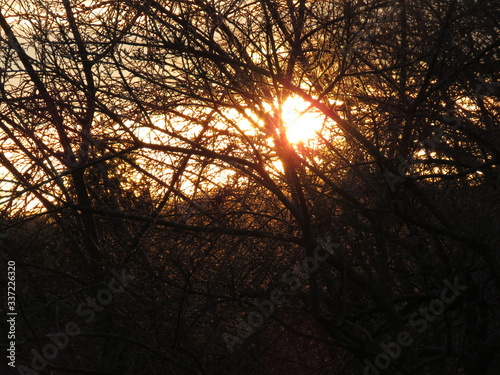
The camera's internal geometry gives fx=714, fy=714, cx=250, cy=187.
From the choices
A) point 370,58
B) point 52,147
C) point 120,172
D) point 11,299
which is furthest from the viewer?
point 120,172

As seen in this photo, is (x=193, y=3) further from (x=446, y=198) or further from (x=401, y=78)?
(x=446, y=198)

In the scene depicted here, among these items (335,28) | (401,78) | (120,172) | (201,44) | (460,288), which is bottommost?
(460,288)

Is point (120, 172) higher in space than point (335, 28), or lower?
higher

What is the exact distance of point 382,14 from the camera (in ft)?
20.6

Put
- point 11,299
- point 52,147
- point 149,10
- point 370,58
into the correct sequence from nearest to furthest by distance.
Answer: point 149,10 < point 370,58 < point 11,299 < point 52,147

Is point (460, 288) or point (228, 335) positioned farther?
point (228, 335)

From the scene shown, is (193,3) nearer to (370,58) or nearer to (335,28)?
(335,28)

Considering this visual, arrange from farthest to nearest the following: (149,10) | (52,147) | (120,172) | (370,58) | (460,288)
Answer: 1. (120,172)
2. (52,147)
3. (370,58)
4. (149,10)
5. (460,288)

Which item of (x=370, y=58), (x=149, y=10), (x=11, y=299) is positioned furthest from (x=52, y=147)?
(x=370, y=58)

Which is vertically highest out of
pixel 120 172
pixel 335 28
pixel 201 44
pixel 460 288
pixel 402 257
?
pixel 120 172

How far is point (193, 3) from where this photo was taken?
587 centimetres

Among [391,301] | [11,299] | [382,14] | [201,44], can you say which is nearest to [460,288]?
[391,301]

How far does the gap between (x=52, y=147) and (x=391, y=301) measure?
13.9 feet

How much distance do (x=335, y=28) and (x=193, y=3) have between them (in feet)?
3.88
